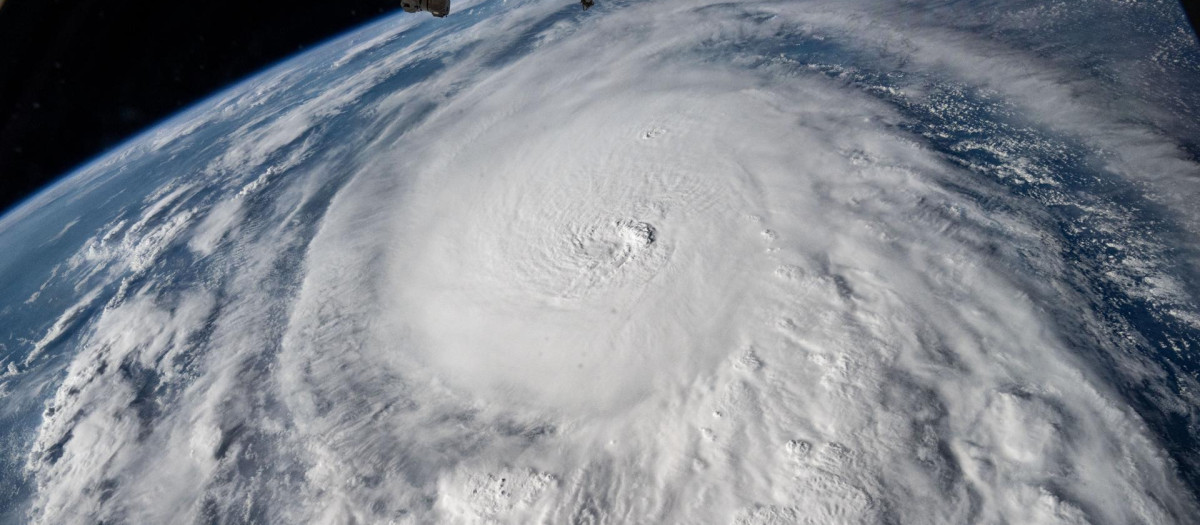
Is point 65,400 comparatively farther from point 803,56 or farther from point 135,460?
point 803,56

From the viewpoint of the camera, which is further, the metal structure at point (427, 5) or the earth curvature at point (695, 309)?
the earth curvature at point (695, 309)

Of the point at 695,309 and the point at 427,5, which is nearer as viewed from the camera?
the point at 427,5

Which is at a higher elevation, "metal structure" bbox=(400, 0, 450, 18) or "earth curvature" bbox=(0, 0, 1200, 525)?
"metal structure" bbox=(400, 0, 450, 18)

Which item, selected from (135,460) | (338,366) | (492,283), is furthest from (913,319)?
(135,460)

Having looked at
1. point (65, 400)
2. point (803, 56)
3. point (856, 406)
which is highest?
point (803, 56)

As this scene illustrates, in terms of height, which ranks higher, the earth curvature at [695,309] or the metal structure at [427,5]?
the metal structure at [427,5]

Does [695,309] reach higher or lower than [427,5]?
lower

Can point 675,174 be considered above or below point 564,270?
above

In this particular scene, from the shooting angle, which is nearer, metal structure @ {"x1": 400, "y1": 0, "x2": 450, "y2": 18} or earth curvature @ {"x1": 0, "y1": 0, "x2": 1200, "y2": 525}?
metal structure @ {"x1": 400, "y1": 0, "x2": 450, "y2": 18}
